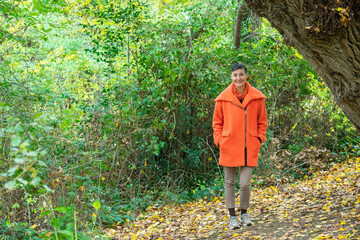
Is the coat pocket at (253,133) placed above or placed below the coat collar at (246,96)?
below

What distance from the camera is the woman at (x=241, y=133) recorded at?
5211mm

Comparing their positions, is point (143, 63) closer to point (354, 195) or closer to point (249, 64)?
point (249, 64)

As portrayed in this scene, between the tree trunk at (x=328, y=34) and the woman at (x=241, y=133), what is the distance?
4.10ft

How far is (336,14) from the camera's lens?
3.65 metres

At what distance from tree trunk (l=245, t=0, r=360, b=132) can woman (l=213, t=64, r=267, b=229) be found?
1.25m

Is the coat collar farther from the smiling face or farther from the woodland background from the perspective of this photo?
the woodland background

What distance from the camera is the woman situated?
5211mm

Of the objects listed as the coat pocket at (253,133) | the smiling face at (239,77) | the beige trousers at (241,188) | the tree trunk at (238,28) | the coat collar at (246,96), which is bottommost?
the beige trousers at (241,188)

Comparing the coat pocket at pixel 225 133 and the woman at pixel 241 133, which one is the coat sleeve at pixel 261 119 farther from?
the coat pocket at pixel 225 133

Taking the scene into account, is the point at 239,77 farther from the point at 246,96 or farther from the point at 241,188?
the point at 241,188

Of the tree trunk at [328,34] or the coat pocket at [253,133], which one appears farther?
the coat pocket at [253,133]

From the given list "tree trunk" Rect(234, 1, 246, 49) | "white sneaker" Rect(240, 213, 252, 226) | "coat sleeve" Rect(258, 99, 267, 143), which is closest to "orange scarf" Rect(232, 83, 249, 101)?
"coat sleeve" Rect(258, 99, 267, 143)

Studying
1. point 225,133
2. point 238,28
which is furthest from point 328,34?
point 238,28

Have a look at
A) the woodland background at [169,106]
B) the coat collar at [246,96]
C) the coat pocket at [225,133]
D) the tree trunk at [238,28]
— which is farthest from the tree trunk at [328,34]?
the tree trunk at [238,28]
